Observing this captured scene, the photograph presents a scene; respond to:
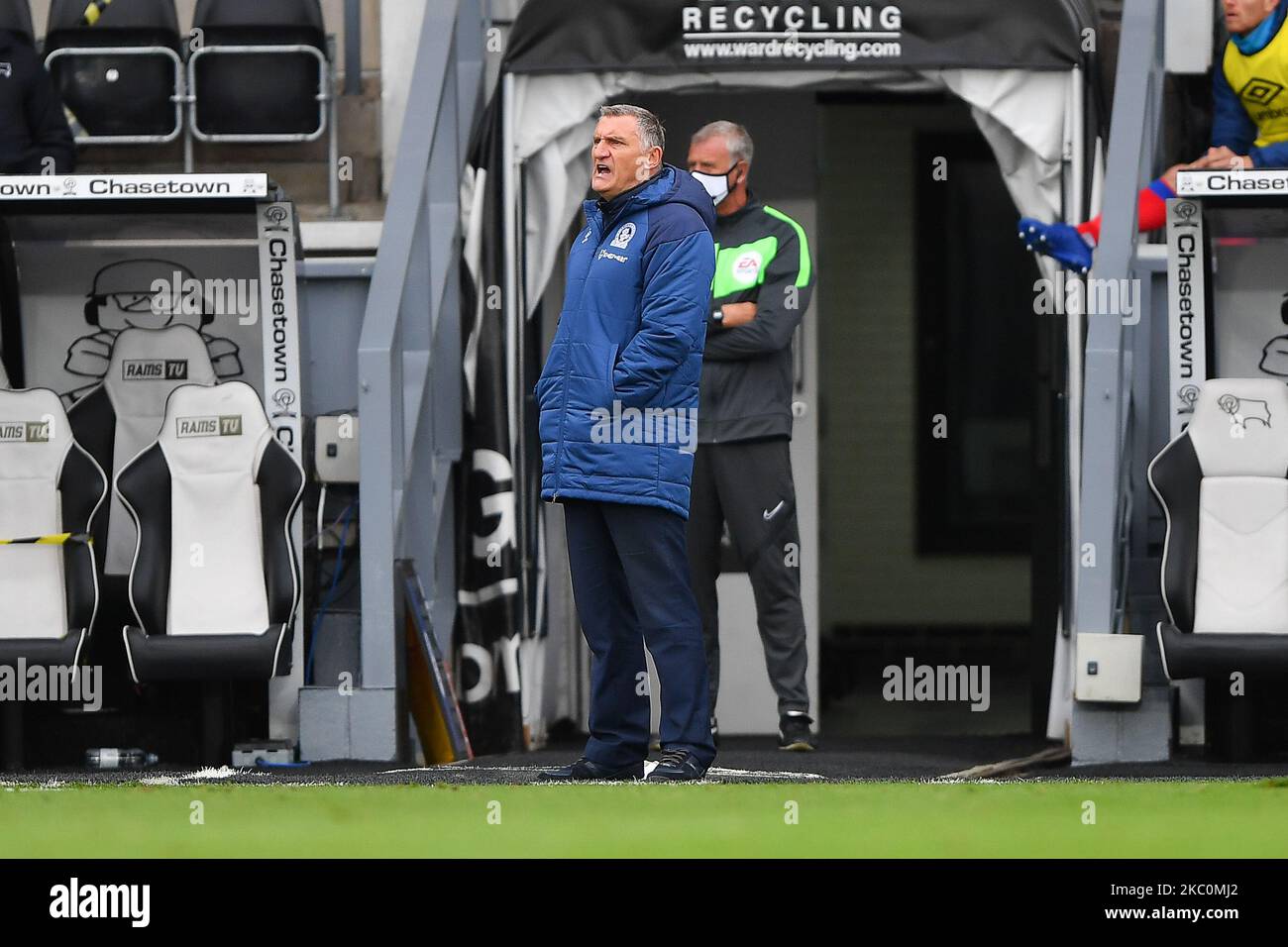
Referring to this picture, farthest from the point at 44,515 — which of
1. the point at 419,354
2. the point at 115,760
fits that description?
the point at 419,354

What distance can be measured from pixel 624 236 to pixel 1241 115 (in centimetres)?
325

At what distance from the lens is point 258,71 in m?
9.20

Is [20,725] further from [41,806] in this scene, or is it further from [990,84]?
[990,84]

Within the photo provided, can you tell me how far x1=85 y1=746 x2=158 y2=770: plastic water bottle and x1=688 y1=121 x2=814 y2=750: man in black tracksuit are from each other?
1960mm

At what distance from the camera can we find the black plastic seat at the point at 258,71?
9.09 metres

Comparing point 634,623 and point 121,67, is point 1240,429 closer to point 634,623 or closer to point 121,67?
point 634,623

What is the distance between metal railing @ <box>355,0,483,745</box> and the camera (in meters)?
7.65

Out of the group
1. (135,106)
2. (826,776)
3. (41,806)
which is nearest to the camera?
(41,806)

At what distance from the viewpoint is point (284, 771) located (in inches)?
287

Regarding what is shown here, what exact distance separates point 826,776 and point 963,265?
6591 mm

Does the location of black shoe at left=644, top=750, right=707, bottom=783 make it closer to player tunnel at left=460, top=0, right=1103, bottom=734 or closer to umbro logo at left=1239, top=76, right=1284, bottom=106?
player tunnel at left=460, top=0, right=1103, bottom=734

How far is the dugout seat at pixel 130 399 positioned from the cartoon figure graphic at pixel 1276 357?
3816 millimetres

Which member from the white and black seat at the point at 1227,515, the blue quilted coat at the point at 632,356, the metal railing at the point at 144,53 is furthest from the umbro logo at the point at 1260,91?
the metal railing at the point at 144,53

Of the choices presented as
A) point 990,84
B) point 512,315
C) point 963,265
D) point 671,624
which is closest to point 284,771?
point 671,624
